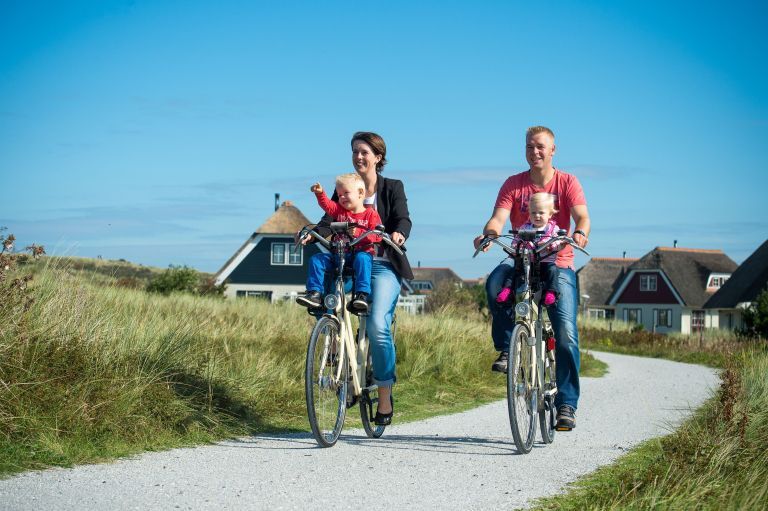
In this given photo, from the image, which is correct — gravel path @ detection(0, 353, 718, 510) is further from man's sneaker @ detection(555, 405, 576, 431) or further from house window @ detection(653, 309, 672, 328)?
house window @ detection(653, 309, 672, 328)

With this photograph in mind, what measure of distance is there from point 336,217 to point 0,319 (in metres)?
2.42

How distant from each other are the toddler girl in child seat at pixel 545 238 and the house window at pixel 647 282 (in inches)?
2598

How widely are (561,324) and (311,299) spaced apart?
1881mm

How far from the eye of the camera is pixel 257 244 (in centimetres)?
5341

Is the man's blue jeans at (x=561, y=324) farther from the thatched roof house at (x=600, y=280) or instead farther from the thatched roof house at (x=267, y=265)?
the thatched roof house at (x=600, y=280)

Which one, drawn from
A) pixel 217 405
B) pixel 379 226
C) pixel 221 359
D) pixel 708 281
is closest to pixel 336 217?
pixel 379 226

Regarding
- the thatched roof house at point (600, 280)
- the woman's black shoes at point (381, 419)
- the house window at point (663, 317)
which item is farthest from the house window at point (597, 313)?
the woman's black shoes at point (381, 419)

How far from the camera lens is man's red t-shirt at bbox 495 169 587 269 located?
23.9 feet

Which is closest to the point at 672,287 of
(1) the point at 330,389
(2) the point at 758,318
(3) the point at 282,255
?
(3) the point at 282,255

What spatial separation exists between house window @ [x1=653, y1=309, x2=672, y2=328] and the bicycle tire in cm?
6498

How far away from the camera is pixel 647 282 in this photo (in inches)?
2793

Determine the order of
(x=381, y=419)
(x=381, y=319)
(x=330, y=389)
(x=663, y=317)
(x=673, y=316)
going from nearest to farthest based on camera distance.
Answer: (x=330, y=389), (x=381, y=319), (x=381, y=419), (x=673, y=316), (x=663, y=317)

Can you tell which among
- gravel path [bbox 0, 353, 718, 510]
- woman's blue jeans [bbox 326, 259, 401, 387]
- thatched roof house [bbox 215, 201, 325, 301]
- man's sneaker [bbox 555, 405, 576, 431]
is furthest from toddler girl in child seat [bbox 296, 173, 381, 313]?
thatched roof house [bbox 215, 201, 325, 301]

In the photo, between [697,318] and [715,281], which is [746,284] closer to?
[697,318]
